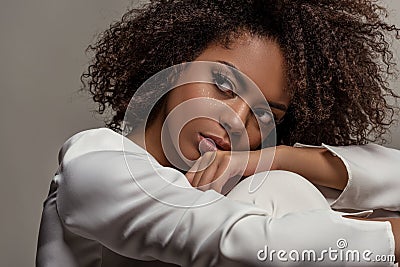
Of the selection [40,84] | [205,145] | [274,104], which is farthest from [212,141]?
[40,84]

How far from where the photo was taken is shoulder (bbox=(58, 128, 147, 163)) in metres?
1.00

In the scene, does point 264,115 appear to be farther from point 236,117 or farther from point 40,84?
point 40,84

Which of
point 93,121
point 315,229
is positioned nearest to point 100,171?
point 315,229

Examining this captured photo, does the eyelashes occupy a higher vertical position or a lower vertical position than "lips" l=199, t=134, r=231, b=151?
higher

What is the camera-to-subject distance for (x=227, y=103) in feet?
3.82

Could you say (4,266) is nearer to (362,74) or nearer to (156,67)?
(156,67)

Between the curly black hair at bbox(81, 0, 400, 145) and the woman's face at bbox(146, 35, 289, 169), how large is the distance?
0.03 metres

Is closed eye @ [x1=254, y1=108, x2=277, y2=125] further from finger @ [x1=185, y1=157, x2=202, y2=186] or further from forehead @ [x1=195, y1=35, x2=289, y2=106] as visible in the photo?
finger @ [x1=185, y1=157, x2=202, y2=186]

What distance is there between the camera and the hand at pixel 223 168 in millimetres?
1075

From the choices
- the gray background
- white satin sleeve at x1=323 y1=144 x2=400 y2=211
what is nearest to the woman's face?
white satin sleeve at x1=323 y1=144 x2=400 y2=211

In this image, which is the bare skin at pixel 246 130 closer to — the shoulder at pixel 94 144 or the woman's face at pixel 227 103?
the woman's face at pixel 227 103
